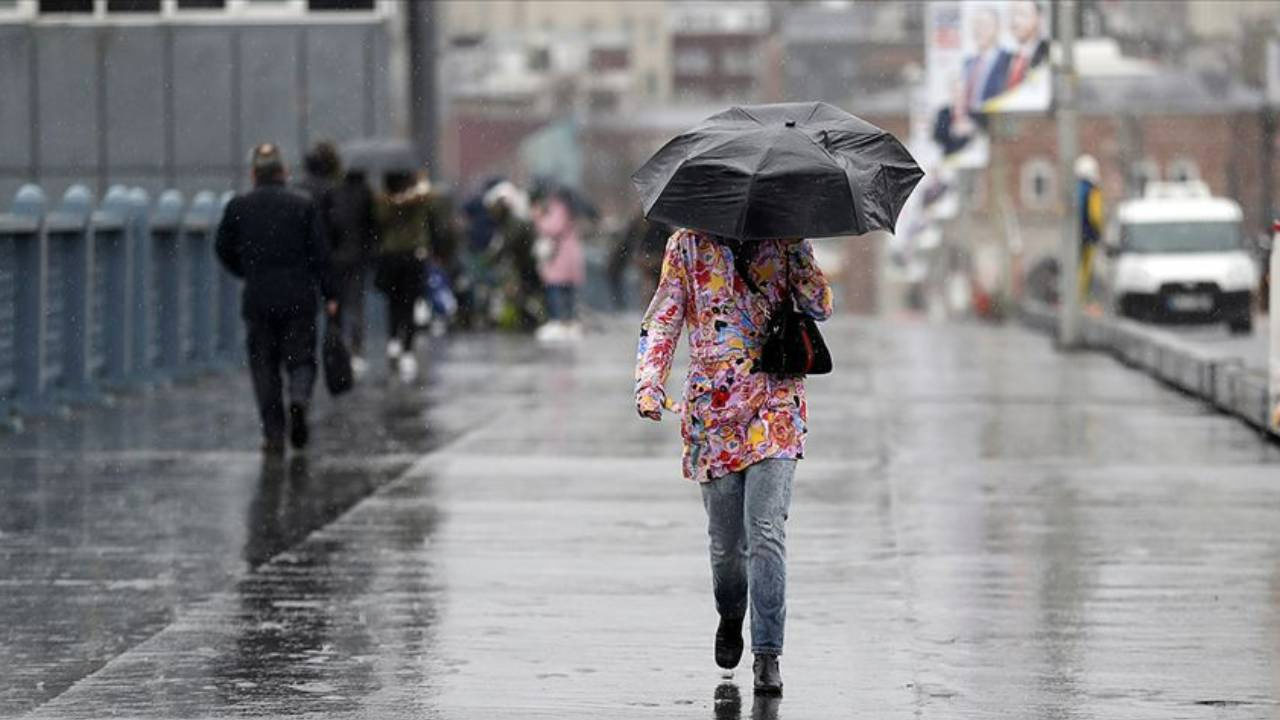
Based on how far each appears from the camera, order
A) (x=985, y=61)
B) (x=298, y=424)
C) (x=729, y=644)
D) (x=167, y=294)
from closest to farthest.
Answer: (x=729, y=644), (x=298, y=424), (x=167, y=294), (x=985, y=61)

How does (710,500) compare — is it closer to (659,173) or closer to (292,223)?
(659,173)

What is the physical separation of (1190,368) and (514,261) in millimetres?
13343

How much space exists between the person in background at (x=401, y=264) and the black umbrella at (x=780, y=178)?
54.6 feet

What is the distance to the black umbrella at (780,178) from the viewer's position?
8227mm

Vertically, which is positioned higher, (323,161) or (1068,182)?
(323,161)

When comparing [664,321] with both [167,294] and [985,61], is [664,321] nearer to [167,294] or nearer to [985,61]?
[167,294]

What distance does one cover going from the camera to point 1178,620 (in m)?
9.93

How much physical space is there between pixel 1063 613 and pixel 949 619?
1.42 ft

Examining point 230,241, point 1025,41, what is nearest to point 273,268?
point 230,241

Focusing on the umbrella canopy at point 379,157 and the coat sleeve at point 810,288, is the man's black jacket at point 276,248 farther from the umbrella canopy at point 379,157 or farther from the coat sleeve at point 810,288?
the umbrella canopy at point 379,157

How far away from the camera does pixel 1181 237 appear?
43688 millimetres

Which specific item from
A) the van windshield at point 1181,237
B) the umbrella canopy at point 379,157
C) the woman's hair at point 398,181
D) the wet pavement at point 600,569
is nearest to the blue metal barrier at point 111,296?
the wet pavement at point 600,569

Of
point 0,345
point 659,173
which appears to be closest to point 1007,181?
point 0,345

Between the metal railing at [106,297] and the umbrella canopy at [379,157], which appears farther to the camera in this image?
the umbrella canopy at [379,157]
